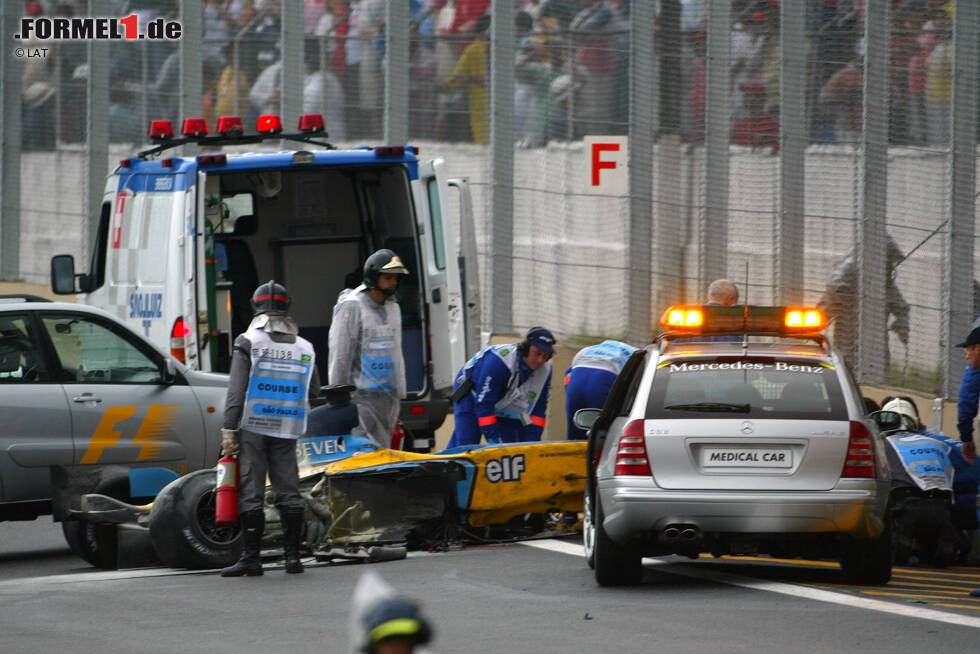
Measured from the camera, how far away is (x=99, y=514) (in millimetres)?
11219

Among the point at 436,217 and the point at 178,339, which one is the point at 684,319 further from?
the point at 178,339

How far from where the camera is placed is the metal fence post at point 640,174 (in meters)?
18.1

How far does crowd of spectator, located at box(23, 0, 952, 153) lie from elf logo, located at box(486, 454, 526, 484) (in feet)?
19.3

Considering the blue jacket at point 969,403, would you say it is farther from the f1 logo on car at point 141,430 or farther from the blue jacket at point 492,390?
the f1 logo on car at point 141,430

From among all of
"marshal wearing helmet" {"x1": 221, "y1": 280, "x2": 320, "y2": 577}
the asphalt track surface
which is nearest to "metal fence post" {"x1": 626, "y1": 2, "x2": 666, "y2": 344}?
the asphalt track surface

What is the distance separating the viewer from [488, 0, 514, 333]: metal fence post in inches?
753

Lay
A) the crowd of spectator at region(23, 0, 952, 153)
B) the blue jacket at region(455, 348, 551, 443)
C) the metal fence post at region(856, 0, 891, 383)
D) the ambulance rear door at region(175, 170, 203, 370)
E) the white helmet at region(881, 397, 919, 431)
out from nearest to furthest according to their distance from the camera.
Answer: the white helmet at region(881, 397, 919, 431)
the blue jacket at region(455, 348, 551, 443)
the ambulance rear door at region(175, 170, 203, 370)
the metal fence post at region(856, 0, 891, 383)
the crowd of spectator at region(23, 0, 952, 153)

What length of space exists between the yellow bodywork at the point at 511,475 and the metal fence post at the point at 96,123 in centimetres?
1149

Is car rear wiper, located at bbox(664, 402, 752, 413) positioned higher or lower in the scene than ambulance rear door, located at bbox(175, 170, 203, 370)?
lower

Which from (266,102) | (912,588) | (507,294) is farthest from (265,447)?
(266,102)

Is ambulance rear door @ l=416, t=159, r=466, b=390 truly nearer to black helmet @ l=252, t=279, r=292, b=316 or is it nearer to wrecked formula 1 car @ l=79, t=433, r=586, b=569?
wrecked formula 1 car @ l=79, t=433, r=586, b=569

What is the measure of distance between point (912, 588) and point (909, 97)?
23.0ft

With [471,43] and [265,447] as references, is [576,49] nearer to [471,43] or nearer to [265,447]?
[471,43]

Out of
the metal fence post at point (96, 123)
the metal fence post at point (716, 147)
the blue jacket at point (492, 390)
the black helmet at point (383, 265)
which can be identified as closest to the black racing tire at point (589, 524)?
the blue jacket at point (492, 390)
